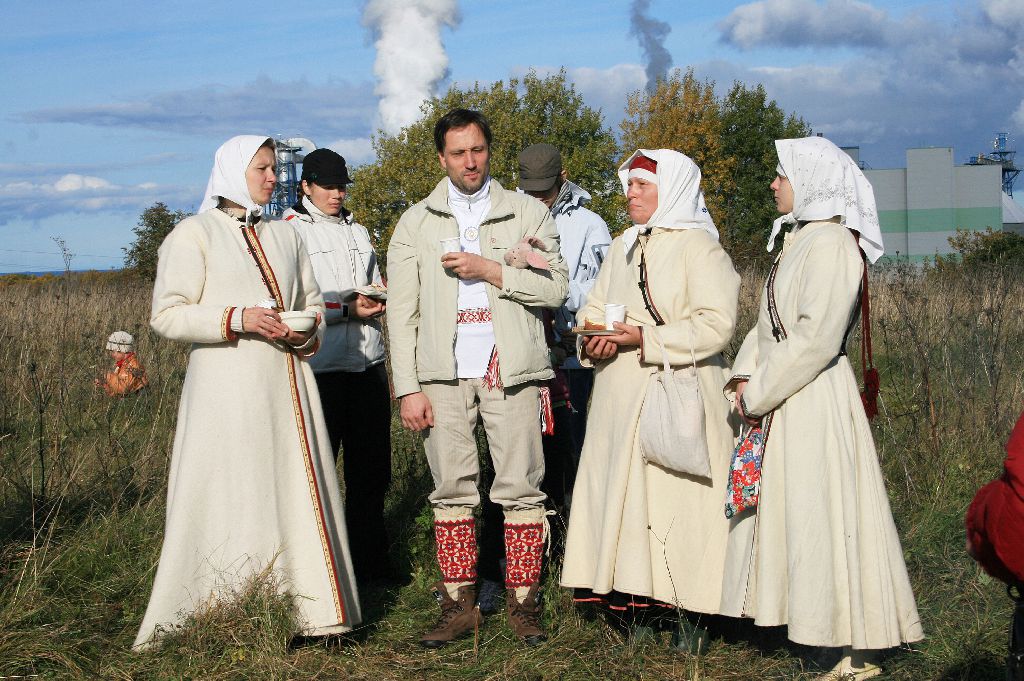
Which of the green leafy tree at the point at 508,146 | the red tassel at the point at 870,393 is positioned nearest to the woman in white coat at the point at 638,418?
the red tassel at the point at 870,393

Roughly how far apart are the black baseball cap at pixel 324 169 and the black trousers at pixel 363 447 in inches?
38.8

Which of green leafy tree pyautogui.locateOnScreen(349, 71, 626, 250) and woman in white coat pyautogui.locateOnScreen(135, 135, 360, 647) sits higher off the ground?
green leafy tree pyautogui.locateOnScreen(349, 71, 626, 250)

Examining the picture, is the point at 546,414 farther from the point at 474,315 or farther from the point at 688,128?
the point at 688,128

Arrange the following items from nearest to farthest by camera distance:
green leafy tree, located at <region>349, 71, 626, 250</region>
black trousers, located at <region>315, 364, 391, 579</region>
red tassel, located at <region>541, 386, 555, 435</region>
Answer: red tassel, located at <region>541, 386, 555, 435</region> → black trousers, located at <region>315, 364, 391, 579</region> → green leafy tree, located at <region>349, 71, 626, 250</region>

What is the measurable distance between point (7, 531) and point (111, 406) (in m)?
2.17

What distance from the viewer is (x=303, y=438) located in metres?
4.30

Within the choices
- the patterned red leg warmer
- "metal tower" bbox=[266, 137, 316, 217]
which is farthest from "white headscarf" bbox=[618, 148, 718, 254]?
"metal tower" bbox=[266, 137, 316, 217]

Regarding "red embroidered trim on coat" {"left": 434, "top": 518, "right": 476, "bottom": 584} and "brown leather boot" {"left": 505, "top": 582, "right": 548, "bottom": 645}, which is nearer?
"brown leather boot" {"left": 505, "top": 582, "right": 548, "bottom": 645}

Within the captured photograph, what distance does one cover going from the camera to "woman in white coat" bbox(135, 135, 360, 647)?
4125 mm

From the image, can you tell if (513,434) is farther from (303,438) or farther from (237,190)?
(237,190)

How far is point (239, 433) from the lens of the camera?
4172 mm

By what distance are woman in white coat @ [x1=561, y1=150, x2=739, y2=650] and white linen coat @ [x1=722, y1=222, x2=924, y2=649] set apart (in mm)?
397

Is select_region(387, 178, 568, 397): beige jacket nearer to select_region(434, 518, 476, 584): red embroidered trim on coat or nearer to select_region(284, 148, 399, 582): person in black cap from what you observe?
select_region(284, 148, 399, 582): person in black cap

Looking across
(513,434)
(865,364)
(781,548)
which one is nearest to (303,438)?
(513,434)
